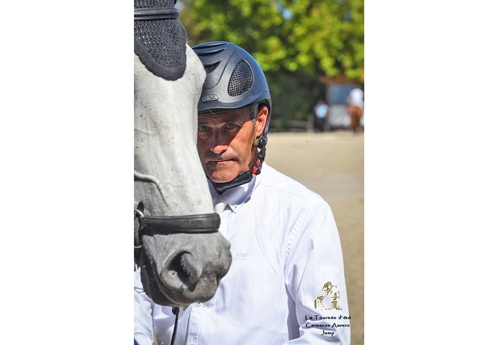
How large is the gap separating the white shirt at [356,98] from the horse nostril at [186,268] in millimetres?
1107

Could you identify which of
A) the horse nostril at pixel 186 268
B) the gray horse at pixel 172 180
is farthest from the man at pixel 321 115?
the horse nostril at pixel 186 268

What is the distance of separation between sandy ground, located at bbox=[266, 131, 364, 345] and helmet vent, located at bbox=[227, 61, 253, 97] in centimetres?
29

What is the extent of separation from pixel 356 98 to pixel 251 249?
0.80 meters

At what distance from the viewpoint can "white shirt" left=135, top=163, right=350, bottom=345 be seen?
7.25 feet

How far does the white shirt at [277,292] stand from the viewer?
7.25ft

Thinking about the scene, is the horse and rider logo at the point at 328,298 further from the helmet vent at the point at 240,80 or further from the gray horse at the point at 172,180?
the helmet vent at the point at 240,80

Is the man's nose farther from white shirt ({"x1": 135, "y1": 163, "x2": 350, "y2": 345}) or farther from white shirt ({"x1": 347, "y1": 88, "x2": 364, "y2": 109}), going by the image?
white shirt ({"x1": 347, "y1": 88, "x2": 364, "y2": 109})

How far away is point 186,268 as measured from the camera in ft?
6.00

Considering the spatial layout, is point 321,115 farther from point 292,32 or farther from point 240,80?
point 240,80

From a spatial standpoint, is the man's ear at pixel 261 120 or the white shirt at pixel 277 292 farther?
the man's ear at pixel 261 120

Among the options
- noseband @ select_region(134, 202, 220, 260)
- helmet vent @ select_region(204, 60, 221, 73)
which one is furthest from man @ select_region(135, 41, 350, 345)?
noseband @ select_region(134, 202, 220, 260)

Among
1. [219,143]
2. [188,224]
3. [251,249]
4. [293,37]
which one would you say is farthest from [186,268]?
[293,37]
